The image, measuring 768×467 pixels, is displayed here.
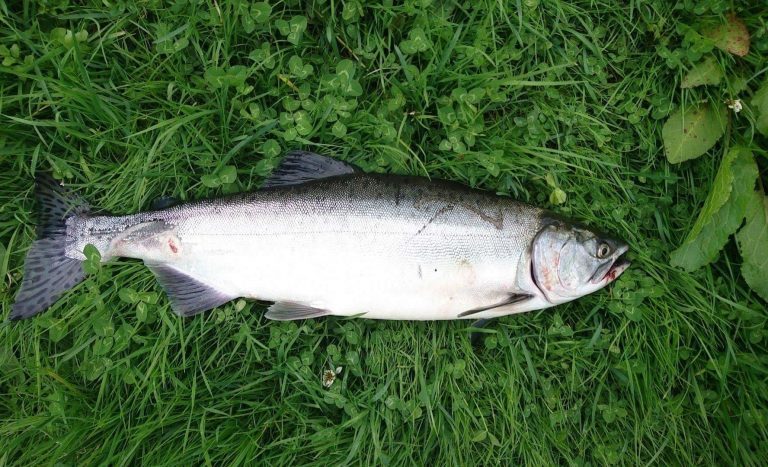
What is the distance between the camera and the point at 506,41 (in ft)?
10.0

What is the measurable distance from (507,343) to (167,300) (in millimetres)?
2054

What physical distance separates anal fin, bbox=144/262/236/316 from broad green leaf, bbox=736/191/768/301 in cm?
305

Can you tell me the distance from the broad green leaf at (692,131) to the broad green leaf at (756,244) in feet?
1.35

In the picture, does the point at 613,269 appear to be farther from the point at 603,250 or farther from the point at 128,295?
the point at 128,295

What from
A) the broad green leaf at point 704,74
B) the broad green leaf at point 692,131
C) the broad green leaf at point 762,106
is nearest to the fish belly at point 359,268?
the broad green leaf at point 692,131

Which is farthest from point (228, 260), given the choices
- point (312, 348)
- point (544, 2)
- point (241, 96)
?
point (544, 2)

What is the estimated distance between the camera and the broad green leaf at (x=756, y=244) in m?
2.91

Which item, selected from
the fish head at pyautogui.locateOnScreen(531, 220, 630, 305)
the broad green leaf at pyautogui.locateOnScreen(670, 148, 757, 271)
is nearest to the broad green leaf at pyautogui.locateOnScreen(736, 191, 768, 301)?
the broad green leaf at pyautogui.locateOnScreen(670, 148, 757, 271)

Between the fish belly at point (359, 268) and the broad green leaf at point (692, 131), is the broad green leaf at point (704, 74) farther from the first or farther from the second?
the fish belly at point (359, 268)

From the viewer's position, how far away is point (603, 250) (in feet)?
9.13

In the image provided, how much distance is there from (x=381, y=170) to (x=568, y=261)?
1.19 metres

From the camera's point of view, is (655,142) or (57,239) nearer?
(57,239)

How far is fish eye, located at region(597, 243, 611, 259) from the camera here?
2.77 meters

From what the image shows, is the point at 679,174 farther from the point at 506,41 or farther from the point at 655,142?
the point at 506,41
